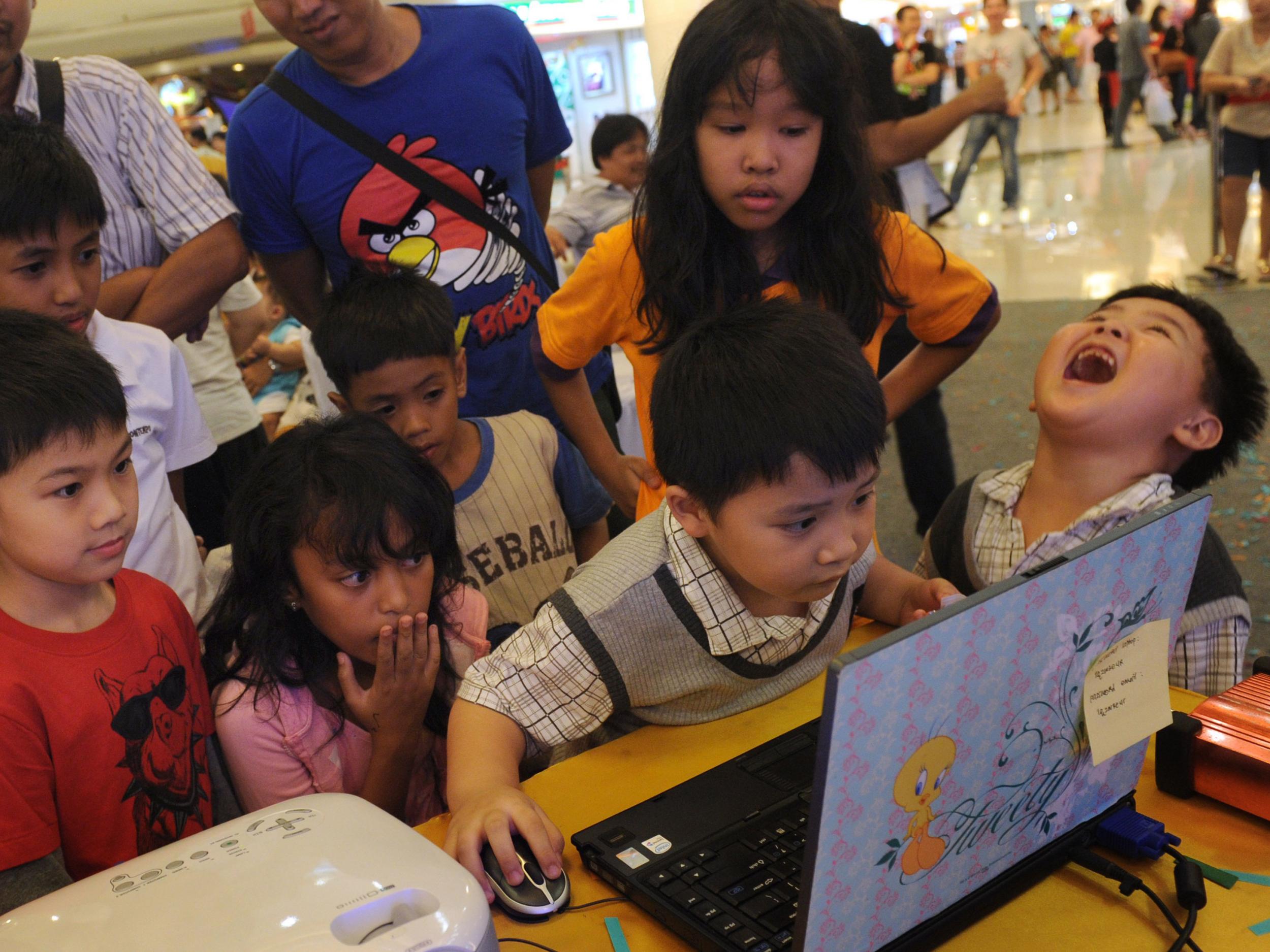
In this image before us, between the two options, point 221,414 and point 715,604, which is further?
point 221,414

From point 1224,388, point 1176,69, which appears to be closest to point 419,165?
point 1224,388

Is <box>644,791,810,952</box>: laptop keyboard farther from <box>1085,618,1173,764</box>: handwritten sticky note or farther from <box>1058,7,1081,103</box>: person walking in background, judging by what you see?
<box>1058,7,1081,103</box>: person walking in background

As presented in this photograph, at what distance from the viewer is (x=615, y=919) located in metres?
0.85

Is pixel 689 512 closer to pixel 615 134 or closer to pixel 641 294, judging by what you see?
pixel 641 294

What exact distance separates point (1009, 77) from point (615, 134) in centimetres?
531

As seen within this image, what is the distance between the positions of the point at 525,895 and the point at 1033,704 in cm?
42

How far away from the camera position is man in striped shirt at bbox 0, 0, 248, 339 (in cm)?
163

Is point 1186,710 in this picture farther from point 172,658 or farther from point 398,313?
point 398,313

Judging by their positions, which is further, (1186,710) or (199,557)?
(199,557)

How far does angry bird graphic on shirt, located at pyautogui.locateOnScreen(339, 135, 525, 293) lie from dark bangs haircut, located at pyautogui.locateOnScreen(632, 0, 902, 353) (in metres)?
0.46

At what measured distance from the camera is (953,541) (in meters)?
1.48

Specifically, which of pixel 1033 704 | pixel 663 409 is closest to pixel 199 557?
pixel 663 409

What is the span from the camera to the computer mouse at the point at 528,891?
858 millimetres

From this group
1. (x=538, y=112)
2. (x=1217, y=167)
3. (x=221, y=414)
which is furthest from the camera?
(x=1217, y=167)
